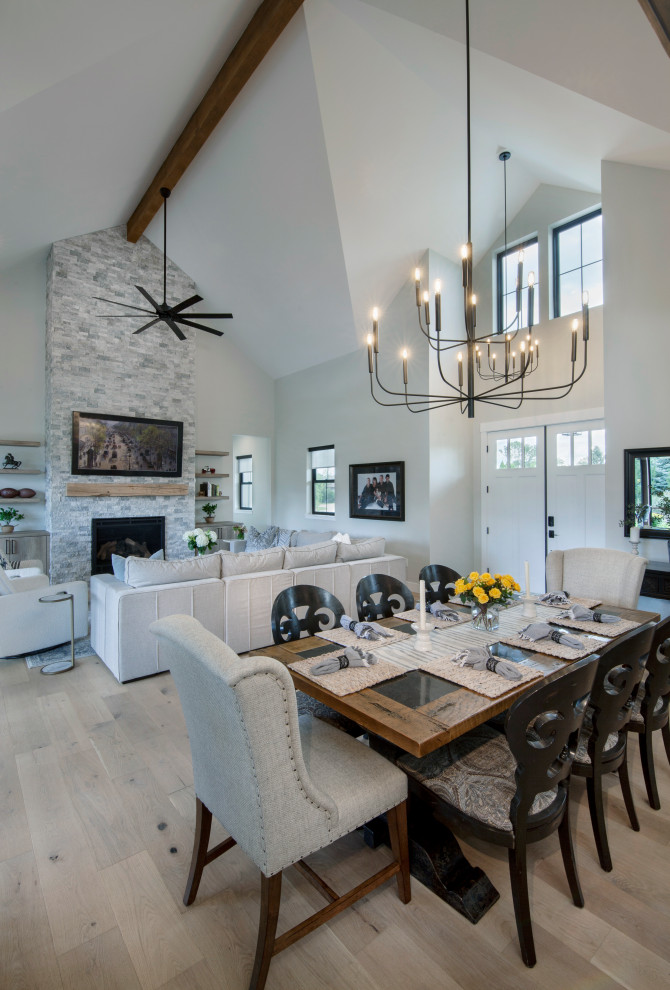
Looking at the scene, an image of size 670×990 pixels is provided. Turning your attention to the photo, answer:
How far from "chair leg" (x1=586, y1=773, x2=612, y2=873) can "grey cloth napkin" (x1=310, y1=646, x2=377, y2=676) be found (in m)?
0.95

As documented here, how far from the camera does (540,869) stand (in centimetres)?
180

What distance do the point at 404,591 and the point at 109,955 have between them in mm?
2074

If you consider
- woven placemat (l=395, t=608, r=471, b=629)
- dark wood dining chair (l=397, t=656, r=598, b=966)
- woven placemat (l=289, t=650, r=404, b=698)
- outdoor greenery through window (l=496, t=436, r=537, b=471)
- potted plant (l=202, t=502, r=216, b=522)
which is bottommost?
dark wood dining chair (l=397, t=656, r=598, b=966)

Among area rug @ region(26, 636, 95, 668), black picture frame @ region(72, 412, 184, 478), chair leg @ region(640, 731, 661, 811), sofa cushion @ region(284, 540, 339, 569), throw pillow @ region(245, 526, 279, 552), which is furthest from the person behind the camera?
throw pillow @ region(245, 526, 279, 552)

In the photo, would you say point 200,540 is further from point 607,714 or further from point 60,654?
point 607,714

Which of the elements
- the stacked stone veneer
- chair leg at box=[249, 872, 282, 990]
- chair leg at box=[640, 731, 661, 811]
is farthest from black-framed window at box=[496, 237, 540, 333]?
chair leg at box=[249, 872, 282, 990]

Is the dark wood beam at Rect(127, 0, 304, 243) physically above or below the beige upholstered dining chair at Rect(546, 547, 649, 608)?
above

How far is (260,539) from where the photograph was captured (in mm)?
6719

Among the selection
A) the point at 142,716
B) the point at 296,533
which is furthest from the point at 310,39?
the point at 142,716

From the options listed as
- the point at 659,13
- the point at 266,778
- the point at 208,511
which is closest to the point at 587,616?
the point at 266,778

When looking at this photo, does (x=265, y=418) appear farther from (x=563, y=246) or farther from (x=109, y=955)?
(x=109, y=955)

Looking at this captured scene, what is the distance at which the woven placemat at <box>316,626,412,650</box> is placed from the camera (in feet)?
7.23

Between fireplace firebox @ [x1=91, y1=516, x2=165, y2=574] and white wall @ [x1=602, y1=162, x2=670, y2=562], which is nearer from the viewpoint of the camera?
white wall @ [x1=602, y1=162, x2=670, y2=562]

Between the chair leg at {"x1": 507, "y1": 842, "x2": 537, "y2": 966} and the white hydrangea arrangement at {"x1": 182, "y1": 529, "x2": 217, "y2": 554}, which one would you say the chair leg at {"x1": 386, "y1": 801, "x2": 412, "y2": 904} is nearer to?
the chair leg at {"x1": 507, "y1": 842, "x2": 537, "y2": 966}
